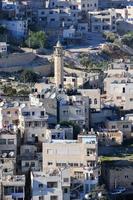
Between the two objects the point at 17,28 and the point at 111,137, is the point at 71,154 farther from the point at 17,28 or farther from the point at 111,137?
the point at 17,28

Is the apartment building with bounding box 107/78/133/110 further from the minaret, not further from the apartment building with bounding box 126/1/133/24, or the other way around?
the apartment building with bounding box 126/1/133/24

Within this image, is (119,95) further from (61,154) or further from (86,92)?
(61,154)

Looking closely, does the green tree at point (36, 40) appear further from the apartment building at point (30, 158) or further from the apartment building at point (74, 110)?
the apartment building at point (30, 158)

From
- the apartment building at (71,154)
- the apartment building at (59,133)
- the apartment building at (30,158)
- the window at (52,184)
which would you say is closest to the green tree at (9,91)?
the apartment building at (59,133)

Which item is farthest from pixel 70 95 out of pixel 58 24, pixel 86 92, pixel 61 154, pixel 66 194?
pixel 58 24

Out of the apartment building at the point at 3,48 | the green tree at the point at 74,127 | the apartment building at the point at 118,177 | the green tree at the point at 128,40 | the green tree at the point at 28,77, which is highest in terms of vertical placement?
the apartment building at the point at 3,48

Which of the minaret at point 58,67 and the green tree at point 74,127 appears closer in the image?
the green tree at point 74,127
